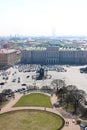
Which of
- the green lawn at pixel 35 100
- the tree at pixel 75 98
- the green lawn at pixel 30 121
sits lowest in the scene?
the green lawn at pixel 35 100

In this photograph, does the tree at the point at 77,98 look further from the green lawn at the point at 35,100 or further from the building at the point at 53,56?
the building at the point at 53,56

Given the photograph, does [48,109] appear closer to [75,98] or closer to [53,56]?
[75,98]

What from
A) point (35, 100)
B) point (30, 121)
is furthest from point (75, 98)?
point (30, 121)

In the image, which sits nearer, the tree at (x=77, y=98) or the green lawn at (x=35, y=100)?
the tree at (x=77, y=98)

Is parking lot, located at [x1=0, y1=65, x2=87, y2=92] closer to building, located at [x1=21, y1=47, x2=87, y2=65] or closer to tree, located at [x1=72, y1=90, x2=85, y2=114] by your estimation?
building, located at [x1=21, y1=47, x2=87, y2=65]

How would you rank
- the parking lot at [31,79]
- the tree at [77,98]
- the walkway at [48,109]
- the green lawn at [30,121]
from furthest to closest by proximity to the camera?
1. the parking lot at [31,79]
2. the tree at [77,98]
3. the green lawn at [30,121]
4. the walkway at [48,109]

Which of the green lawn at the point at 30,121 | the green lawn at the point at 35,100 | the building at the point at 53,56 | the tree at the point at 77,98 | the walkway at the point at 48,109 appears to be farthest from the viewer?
the building at the point at 53,56

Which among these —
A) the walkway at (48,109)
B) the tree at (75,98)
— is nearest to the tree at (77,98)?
the tree at (75,98)
